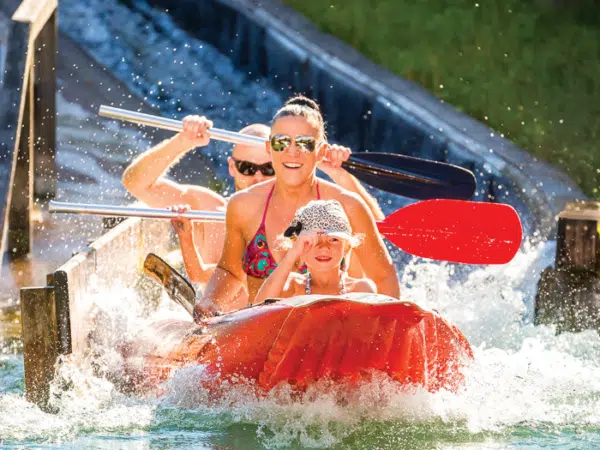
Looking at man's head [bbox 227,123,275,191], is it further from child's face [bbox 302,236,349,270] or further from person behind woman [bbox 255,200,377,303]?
child's face [bbox 302,236,349,270]

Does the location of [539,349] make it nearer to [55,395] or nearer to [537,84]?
[55,395]

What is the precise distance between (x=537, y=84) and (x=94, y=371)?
660cm

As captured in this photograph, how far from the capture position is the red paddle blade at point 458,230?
600cm

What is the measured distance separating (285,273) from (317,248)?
0.55 feet

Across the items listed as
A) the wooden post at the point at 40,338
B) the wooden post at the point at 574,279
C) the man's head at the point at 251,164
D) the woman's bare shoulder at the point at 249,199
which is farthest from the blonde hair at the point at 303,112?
the wooden post at the point at 574,279

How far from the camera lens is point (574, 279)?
684 centimetres

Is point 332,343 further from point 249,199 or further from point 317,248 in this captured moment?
point 249,199

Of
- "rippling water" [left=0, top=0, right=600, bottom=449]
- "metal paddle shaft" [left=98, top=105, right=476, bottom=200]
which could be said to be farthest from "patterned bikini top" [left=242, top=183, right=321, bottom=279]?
"metal paddle shaft" [left=98, top=105, right=476, bottom=200]

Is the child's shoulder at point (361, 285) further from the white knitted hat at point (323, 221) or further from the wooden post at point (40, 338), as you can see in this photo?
the wooden post at point (40, 338)

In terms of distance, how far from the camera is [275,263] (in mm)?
5578

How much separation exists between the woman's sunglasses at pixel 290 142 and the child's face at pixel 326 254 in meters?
0.55

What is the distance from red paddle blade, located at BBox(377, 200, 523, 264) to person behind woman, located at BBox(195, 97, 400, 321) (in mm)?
483

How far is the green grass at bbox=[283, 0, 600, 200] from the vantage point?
10695 mm

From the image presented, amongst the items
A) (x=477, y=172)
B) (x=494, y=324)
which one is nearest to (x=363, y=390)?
(x=494, y=324)
